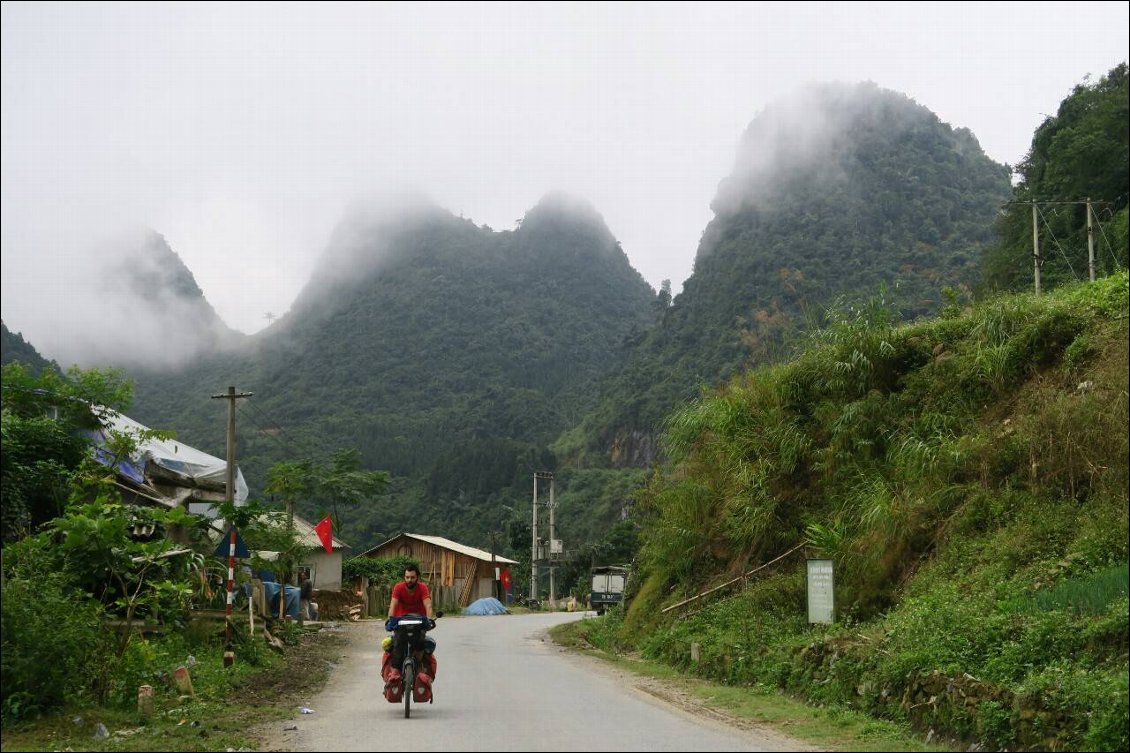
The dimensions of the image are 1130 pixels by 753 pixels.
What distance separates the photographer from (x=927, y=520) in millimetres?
15445

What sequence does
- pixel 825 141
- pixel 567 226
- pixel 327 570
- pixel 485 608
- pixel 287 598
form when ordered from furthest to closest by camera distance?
1. pixel 567 226
2. pixel 825 141
3. pixel 485 608
4. pixel 327 570
5. pixel 287 598

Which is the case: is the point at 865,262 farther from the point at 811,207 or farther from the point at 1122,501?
the point at 1122,501

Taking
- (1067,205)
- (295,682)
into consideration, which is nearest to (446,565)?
(1067,205)

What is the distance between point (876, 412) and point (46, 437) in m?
14.8

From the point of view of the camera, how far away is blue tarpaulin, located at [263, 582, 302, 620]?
2870 cm

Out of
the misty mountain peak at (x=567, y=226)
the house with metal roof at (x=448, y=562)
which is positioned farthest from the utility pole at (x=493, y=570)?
the misty mountain peak at (x=567, y=226)

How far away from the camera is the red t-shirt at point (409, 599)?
38.6 ft

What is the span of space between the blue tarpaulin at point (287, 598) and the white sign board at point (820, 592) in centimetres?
1764

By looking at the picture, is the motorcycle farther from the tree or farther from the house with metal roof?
the house with metal roof

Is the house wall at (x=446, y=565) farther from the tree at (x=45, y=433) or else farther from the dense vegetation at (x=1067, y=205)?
the tree at (x=45, y=433)

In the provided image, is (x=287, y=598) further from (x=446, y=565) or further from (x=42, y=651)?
(x=446, y=565)

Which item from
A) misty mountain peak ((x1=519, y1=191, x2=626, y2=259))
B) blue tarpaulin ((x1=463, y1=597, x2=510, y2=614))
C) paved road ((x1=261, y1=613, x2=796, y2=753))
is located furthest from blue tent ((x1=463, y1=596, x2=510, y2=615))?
misty mountain peak ((x1=519, y1=191, x2=626, y2=259))

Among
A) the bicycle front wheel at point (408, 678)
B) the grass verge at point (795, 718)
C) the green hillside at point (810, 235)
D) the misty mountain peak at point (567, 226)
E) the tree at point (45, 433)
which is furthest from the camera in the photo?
the misty mountain peak at point (567, 226)

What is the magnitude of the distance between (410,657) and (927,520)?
27.0 feet
